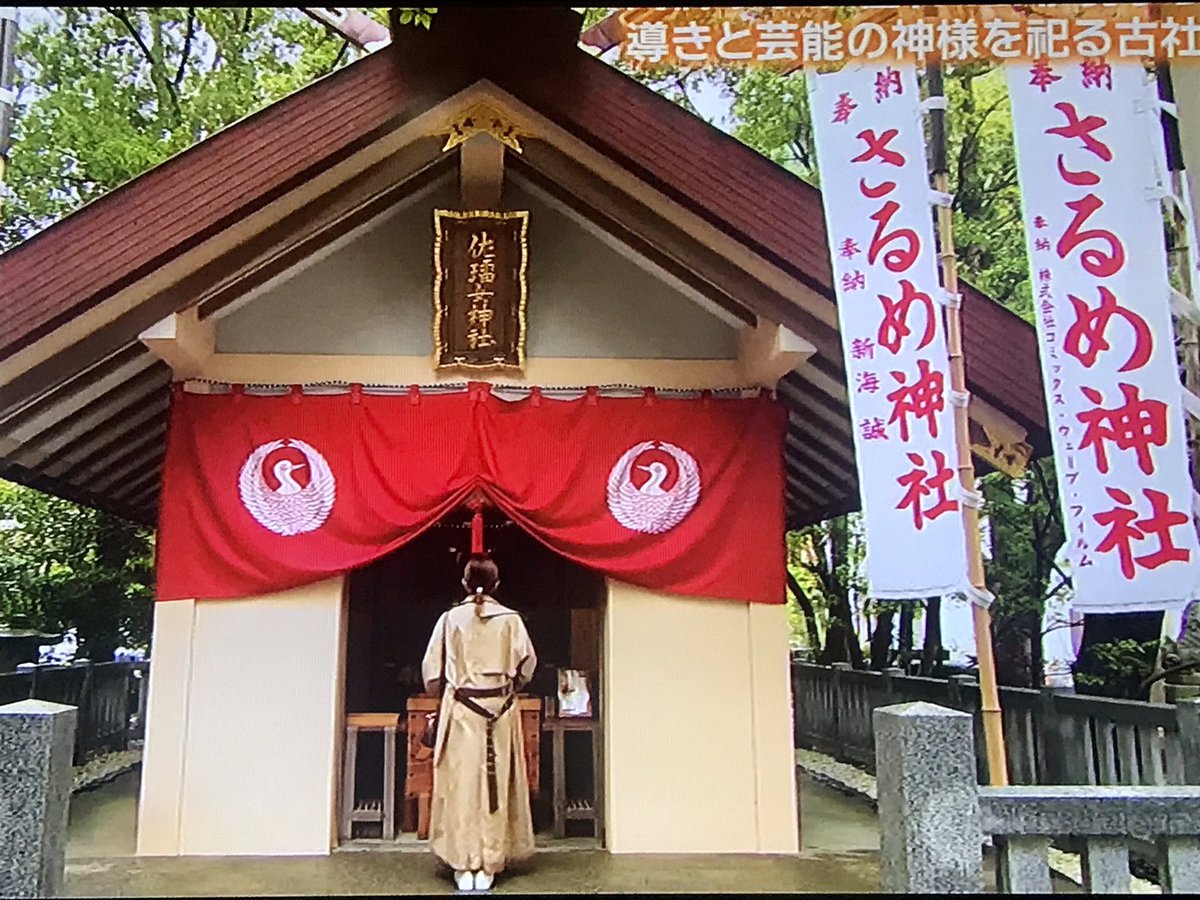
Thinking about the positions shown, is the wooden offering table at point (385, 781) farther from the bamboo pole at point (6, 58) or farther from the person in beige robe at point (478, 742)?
the bamboo pole at point (6, 58)

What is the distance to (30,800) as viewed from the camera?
3.73 meters

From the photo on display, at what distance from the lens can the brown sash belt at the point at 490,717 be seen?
4.88 meters

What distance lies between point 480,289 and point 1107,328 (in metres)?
3.19

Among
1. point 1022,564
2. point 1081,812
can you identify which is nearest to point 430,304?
point 1081,812

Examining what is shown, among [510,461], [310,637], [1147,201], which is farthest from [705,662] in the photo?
[1147,201]

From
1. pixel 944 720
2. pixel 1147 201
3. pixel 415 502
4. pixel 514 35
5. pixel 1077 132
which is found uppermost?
pixel 514 35

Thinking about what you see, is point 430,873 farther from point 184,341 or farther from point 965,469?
point 965,469

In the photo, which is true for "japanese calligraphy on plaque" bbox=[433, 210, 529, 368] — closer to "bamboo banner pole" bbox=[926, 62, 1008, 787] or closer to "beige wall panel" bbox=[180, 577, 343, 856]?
"beige wall panel" bbox=[180, 577, 343, 856]

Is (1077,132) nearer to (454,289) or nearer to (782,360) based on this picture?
(782,360)

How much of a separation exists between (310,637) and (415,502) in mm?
952

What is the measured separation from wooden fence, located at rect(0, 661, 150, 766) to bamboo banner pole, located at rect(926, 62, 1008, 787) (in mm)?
5497

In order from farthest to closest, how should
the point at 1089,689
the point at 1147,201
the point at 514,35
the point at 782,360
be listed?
1. the point at 1089,689
2. the point at 782,360
3. the point at 514,35
4. the point at 1147,201

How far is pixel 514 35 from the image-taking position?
493 centimetres

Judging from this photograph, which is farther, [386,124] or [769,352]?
[769,352]
